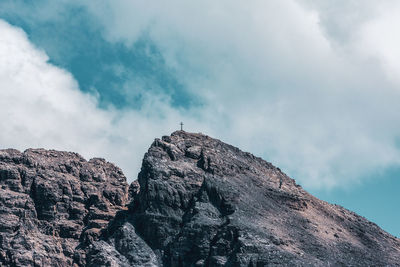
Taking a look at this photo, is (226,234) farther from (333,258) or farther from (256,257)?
(333,258)

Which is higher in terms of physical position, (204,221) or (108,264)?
(204,221)

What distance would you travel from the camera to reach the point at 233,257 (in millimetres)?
187000

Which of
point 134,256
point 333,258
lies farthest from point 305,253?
point 134,256

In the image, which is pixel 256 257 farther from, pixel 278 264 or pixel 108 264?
pixel 108 264

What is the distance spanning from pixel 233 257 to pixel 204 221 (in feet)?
49.2

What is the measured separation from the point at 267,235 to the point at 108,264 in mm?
33420

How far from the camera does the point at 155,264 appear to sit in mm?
196125

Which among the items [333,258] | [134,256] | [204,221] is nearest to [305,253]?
[333,258]

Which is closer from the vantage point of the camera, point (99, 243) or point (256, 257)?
point (256, 257)

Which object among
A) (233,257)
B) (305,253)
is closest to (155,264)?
(233,257)

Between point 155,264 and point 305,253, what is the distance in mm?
31403

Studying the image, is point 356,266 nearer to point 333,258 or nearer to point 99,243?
point 333,258

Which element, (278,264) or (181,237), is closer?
(278,264)

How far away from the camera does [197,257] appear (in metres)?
194
